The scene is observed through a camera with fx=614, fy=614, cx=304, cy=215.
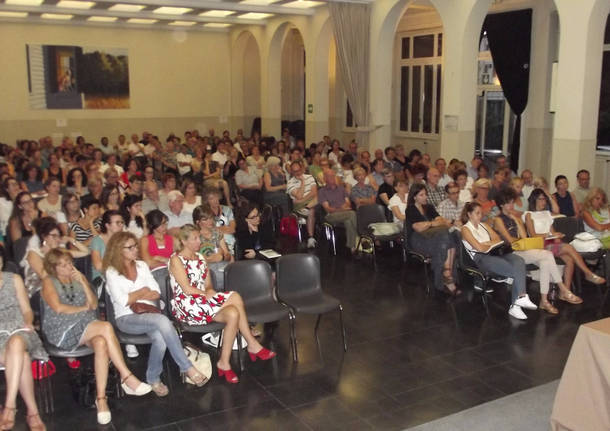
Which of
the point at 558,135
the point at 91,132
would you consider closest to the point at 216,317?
the point at 558,135

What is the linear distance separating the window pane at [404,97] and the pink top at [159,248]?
1193 cm

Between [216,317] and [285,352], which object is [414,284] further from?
[216,317]

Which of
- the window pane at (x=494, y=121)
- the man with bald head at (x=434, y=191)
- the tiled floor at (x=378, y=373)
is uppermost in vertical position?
the window pane at (x=494, y=121)

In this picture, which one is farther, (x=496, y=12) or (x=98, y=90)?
(x=98, y=90)

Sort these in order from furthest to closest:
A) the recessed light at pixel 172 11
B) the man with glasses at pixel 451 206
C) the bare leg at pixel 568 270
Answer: the recessed light at pixel 172 11
the man with glasses at pixel 451 206
the bare leg at pixel 568 270

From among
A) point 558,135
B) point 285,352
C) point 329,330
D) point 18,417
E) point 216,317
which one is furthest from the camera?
point 558,135

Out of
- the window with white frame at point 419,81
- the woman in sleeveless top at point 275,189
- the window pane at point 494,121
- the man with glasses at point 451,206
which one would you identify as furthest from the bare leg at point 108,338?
the window with white frame at point 419,81

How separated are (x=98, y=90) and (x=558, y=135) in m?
12.7

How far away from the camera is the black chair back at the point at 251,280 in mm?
5332

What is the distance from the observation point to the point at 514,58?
1294 cm

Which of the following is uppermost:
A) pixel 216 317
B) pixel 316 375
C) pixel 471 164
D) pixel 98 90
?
pixel 98 90

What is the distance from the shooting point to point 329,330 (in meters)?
5.79

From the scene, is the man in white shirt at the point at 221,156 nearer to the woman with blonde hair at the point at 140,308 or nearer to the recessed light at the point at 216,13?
the recessed light at the point at 216,13

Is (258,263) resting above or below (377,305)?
above
